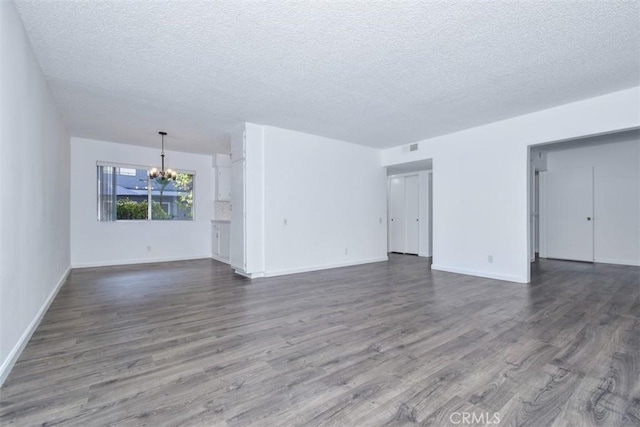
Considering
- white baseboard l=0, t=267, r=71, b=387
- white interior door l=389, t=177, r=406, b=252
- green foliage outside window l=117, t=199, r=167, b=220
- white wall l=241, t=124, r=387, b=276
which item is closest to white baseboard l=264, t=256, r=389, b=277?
white wall l=241, t=124, r=387, b=276

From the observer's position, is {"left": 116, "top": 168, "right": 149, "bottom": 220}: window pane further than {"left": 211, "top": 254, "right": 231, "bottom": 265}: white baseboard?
No

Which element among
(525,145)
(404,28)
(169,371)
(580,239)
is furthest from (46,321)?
(580,239)

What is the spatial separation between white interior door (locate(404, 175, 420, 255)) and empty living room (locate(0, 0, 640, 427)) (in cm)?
147

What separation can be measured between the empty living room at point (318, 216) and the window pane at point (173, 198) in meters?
0.21

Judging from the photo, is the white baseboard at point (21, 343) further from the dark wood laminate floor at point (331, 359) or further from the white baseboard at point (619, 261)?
the white baseboard at point (619, 261)

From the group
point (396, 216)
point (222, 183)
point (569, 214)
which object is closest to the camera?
point (569, 214)

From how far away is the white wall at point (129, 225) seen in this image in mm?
6078

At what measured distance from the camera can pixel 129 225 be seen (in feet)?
21.6

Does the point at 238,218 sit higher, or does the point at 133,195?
the point at 133,195

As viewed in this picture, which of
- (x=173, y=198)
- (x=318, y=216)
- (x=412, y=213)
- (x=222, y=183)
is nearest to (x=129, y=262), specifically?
(x=173, y=198)

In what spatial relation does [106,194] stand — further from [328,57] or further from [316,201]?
[328,57]

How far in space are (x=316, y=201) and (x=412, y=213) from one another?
3.46 m

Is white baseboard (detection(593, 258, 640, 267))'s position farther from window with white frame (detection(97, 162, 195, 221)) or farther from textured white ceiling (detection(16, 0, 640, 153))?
window with white frame (detection(97, 162, 195, 221))

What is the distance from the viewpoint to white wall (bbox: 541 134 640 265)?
616 cm
